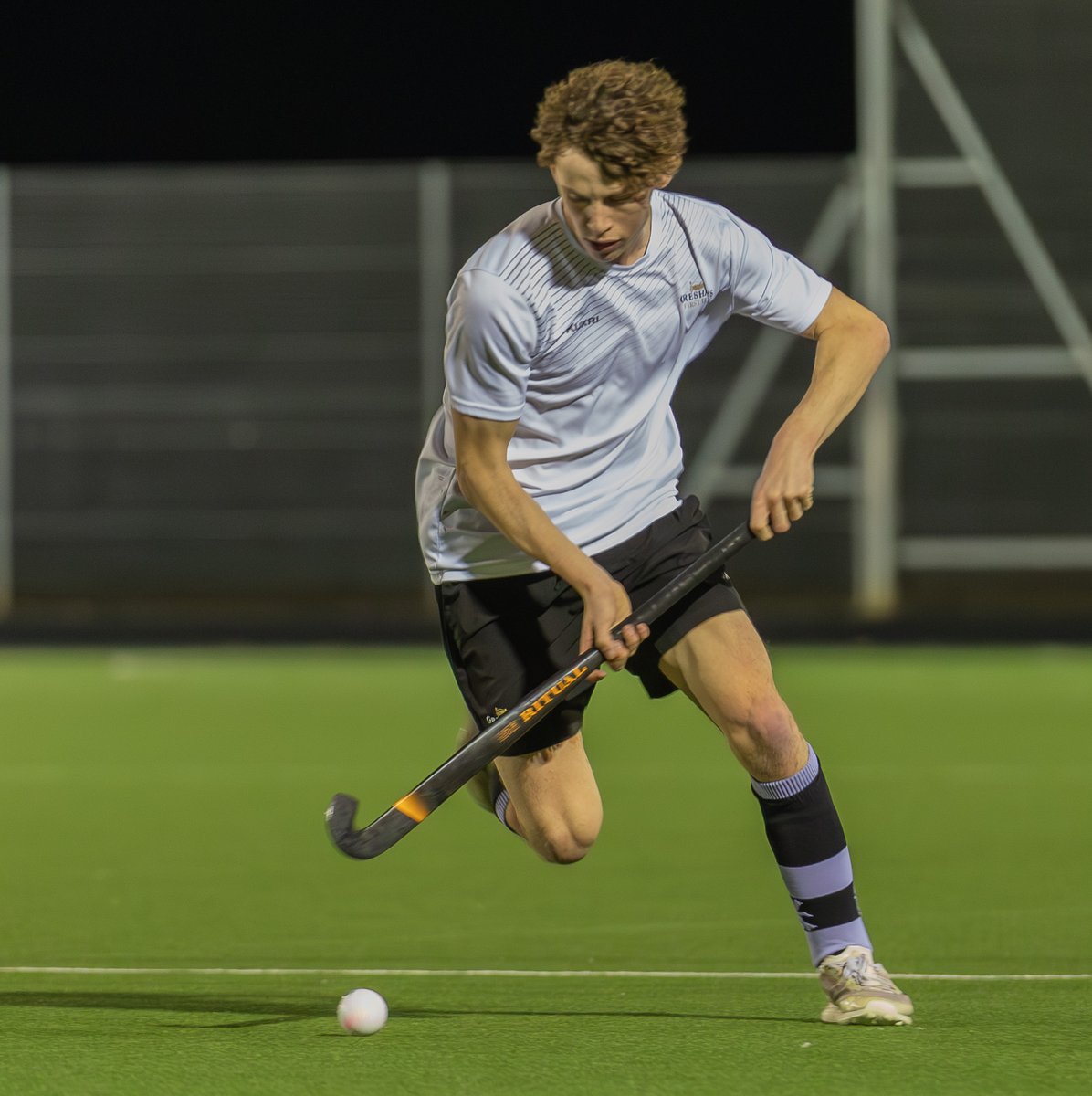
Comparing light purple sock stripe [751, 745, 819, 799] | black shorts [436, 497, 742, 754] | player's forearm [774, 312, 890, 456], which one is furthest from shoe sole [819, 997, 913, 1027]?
player's forearm [774, 312, 890, 456]

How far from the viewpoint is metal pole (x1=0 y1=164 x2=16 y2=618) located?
39.6ft

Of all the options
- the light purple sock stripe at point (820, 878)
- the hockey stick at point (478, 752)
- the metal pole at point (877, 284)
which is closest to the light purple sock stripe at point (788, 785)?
the light purple sock stripe at point (820, 878)

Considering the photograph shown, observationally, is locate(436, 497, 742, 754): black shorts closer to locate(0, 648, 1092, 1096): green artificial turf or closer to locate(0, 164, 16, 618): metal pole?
locate(0, 648, 1092, 1096): green artificial turf

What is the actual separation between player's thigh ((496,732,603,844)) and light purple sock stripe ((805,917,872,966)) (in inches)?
21.6

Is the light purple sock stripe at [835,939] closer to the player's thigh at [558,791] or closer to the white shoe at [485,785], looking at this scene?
the player's thigh at [558,791]

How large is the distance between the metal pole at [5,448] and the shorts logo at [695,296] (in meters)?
8.81

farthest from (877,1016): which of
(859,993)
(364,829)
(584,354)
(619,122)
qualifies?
(619,122)

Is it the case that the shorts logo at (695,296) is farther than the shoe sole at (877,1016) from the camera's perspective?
Yes

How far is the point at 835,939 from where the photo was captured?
3.63 meters

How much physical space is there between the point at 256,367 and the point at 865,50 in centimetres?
353

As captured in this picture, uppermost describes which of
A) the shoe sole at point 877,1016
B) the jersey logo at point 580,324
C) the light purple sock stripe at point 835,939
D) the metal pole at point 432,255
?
the metal pole at point 432,255

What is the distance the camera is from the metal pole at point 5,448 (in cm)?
1207

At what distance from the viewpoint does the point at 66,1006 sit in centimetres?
384

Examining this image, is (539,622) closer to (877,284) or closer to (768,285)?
(768,285)
